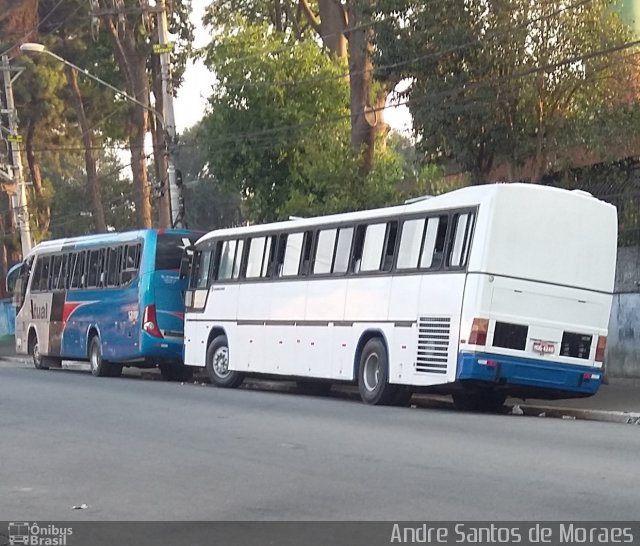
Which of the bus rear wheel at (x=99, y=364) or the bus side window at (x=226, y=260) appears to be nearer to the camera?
the bus side window at (x=226, y=260)

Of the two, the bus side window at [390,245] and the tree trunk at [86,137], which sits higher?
the tree trunk at [86,137]

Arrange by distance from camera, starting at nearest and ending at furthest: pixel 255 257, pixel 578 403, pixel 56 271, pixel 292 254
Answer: pixel 578 403, pixel 292 254, pixel 255 257, pixel 56 271

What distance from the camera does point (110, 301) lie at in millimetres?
28641

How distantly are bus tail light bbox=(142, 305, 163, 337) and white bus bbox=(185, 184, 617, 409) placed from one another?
220 inches

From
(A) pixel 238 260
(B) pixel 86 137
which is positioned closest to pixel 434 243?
(A) pixel 238 260

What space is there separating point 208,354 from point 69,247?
748 centimetres

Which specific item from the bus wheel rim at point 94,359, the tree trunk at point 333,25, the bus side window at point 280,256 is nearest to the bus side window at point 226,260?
the bus side window at point 280,256

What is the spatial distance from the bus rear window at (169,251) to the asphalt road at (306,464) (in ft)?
28.2

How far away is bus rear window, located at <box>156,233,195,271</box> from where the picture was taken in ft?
88.9

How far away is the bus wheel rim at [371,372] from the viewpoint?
65.7ft

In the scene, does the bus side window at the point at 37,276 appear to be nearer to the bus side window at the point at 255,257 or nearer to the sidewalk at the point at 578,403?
the sidewalk at the point at 578,403

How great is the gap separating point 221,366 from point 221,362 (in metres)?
0.08

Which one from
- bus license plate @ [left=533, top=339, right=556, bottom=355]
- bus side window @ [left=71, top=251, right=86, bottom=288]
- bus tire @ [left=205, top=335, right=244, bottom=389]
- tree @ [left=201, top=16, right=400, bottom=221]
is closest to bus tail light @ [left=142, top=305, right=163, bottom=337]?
bus tire @ [left=205, top=335, right=244, bottom=389]

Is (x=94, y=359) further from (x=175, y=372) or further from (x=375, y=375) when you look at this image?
(x=375, y=375)
